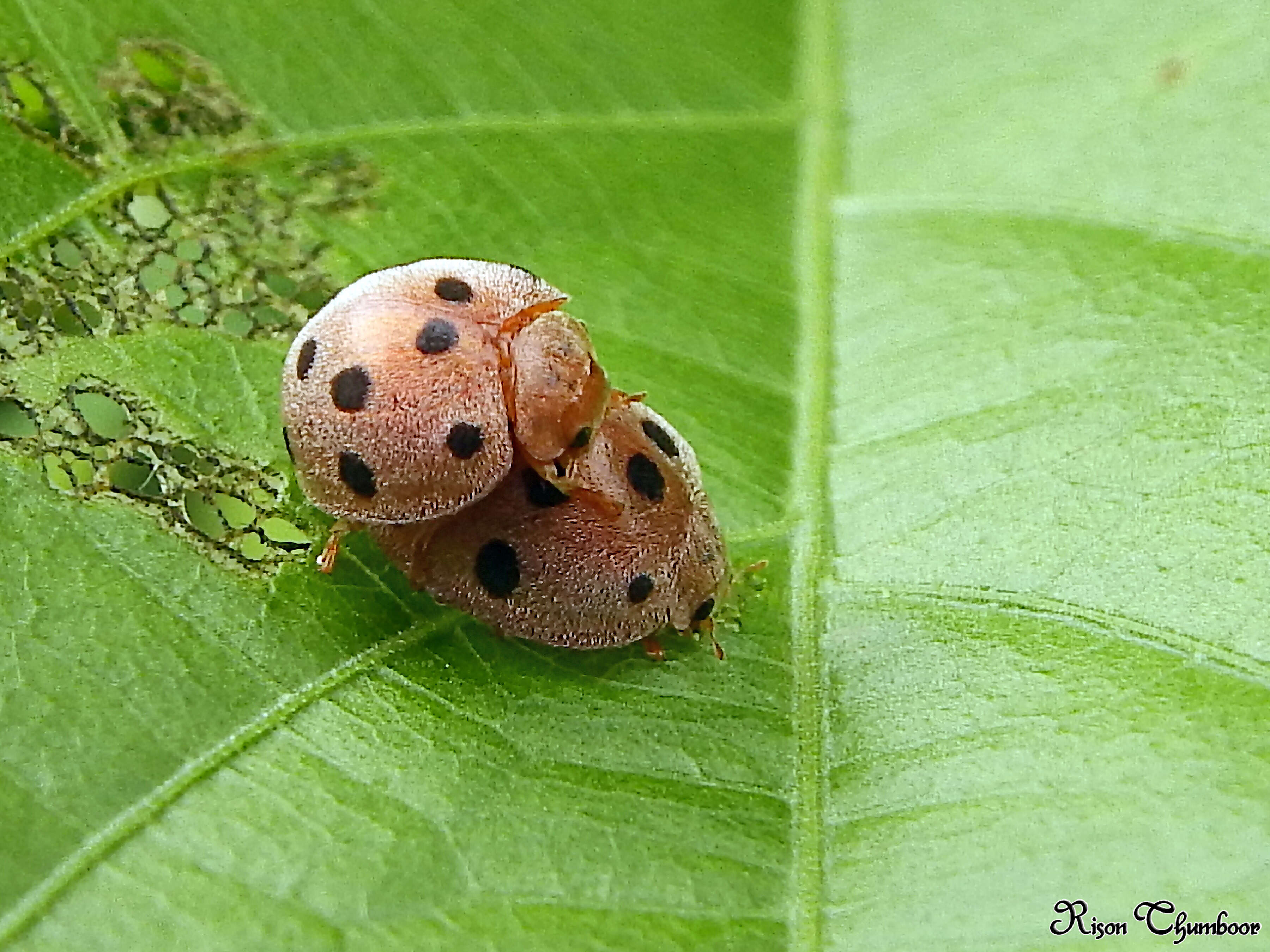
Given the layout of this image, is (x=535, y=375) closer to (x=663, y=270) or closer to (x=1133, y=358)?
(x=663, y=270)

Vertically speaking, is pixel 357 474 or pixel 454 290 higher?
pixel 454 290

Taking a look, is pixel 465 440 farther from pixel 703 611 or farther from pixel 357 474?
pixel 703 611

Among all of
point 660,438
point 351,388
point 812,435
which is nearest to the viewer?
point 351,388

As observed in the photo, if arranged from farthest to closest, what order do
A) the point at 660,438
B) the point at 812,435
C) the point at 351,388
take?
the point at 812,435
the point at 660,438
the point at 351,388

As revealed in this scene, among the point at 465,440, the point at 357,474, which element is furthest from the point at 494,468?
the point at 357,474

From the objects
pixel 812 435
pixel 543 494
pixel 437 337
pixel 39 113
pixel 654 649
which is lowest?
pixel 654 649

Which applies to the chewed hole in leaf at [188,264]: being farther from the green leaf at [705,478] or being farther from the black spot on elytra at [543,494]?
the black spot on elytra at [543,494]

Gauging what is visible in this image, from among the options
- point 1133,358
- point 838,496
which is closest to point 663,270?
point 838,496

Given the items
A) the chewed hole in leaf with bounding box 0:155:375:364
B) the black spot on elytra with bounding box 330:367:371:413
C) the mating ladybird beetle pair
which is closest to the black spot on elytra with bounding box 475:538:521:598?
the mating ladybird beetle pair
